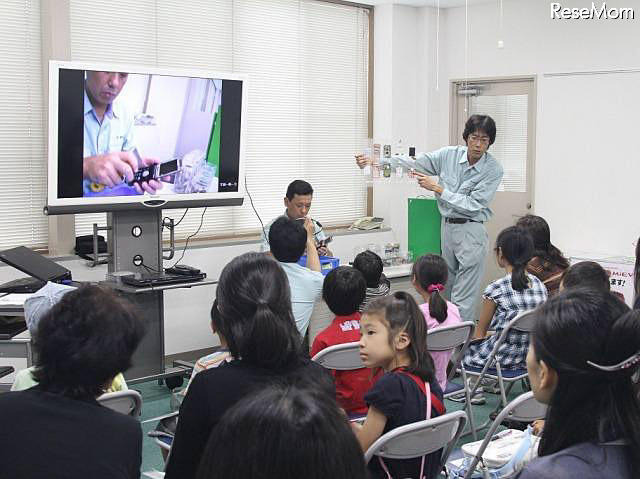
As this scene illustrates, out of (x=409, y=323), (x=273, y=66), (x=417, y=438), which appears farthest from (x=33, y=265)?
(x=273, y=66)

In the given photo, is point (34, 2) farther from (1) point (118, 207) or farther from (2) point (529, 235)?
(2) point (529, 235)

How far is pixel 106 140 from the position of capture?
432cm

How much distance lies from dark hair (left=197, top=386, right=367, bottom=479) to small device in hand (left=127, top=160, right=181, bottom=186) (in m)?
3.71

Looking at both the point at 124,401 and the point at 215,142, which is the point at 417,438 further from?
the point at 215,142

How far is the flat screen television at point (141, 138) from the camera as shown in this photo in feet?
13.7

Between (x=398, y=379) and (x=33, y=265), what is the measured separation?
7.64ft

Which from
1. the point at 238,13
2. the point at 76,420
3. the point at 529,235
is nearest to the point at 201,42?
the point at 238,13

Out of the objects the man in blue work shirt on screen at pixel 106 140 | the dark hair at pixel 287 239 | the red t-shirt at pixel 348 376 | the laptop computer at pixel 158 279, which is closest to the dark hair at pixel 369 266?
the dark hair at pixel 287 239

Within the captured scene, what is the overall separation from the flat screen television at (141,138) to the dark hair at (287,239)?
0.99m

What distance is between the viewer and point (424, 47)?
6.86 meters

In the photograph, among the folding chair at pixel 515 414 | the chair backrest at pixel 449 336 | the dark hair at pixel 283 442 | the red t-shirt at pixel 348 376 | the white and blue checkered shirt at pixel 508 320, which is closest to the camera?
the dark hair at pixel 283 442

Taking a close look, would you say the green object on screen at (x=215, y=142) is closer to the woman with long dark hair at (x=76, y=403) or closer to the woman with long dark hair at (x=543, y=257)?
the woman with long dark hair at (x=543, y=257)

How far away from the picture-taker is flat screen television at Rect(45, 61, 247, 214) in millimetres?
4184

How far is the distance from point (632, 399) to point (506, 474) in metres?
1.12
